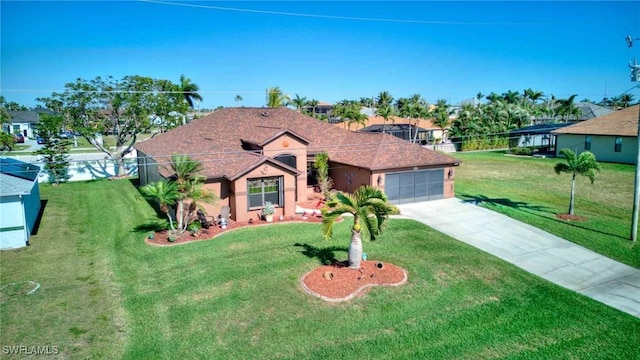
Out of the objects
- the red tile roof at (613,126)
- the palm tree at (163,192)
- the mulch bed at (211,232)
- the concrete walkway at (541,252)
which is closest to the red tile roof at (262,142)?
the mulch bed at (211,232)

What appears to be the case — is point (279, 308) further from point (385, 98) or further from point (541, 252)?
point (385, 98)

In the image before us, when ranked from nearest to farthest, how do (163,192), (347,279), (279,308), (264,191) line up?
1. (279,308)
2. (347,279)
3. (163,192)
4. (264,191)

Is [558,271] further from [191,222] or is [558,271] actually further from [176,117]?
[176,117]

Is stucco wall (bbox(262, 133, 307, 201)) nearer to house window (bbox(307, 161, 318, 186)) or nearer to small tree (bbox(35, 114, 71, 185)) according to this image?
house window (bbox(307, 161, 318, 186))

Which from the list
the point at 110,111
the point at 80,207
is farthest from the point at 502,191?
the point at 110,111

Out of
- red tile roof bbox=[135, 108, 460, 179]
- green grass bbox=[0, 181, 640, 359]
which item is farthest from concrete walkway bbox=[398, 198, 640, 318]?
red tile roof bbox=[135, 108, 460, 179]

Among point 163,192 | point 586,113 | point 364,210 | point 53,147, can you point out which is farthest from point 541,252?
point 586,113
